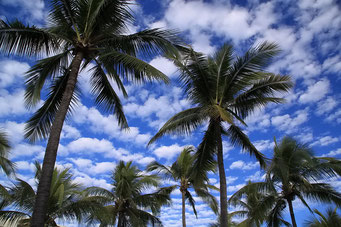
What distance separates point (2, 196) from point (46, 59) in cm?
641

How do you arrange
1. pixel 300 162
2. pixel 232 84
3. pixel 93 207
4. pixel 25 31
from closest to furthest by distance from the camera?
pixel 25 31
pixel 93 207
pixel 232 84
pixel 300 162

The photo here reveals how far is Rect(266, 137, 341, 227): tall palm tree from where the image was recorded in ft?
48.7

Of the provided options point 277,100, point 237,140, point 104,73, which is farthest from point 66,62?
point 277,100

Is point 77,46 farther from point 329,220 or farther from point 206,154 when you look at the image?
point 329,220

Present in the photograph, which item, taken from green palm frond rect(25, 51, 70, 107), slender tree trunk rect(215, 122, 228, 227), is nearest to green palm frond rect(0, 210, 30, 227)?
green palm frond rect(25, 51, 70, 107)

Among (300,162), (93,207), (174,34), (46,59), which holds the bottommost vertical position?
(93,207)

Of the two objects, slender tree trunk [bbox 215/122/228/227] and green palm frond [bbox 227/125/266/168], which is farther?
green palm frond [bbox 227/125/266/168]

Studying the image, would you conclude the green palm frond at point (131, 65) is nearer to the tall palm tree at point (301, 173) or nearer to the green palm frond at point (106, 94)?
the green palm frond at point (106, 94)

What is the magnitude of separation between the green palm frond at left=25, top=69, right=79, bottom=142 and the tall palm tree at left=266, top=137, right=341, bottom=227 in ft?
36.5

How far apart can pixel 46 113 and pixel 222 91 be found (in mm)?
7111

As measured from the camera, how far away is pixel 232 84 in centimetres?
1183

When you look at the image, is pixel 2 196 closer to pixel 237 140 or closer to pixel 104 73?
pixel 104 73

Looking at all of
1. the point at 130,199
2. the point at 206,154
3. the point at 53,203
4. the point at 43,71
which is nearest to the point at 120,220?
the point at 130,199

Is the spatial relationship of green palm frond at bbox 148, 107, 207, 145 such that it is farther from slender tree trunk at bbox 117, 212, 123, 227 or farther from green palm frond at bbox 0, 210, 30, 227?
slender tree trunk at bbox 117, 212, 123, 227
